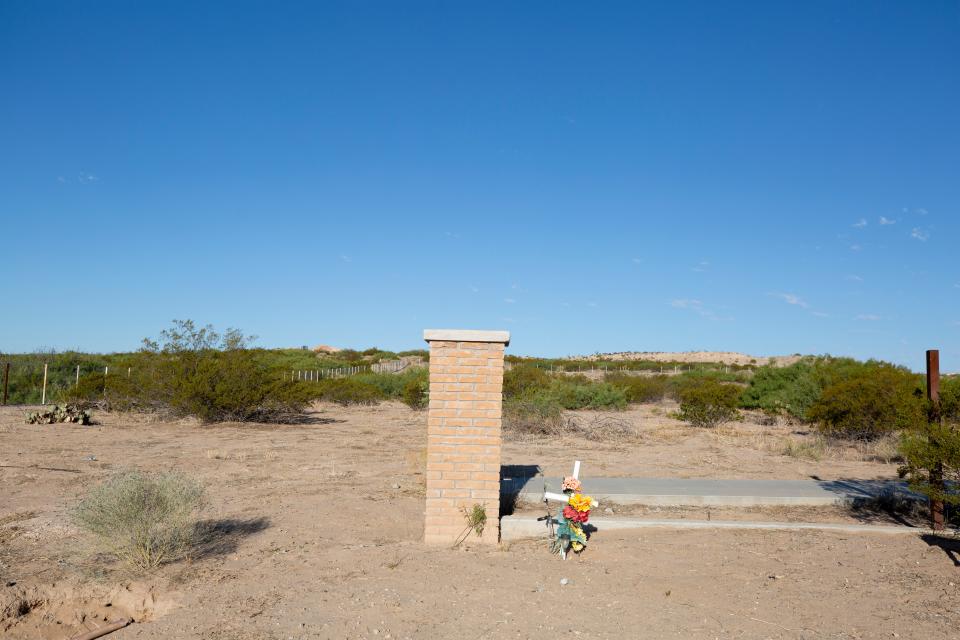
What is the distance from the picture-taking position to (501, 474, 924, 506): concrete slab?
8.40 meters

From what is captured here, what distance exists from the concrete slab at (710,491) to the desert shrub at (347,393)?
20.1 meters

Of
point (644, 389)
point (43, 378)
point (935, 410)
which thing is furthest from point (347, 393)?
point (935, 410)

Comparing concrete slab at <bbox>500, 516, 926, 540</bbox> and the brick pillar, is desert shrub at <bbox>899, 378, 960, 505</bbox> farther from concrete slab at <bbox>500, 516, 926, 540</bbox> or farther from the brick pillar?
the brick pillar

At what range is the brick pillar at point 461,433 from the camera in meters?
6.71

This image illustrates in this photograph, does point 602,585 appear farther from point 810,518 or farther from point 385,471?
point 385,471

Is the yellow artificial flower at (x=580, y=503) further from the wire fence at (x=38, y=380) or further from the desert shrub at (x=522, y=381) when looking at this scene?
the wire fence at (x=38, y=380)

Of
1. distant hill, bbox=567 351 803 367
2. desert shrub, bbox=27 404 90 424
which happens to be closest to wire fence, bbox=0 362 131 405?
desert shrub, bbox=27 404 90 424

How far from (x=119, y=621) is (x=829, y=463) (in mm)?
12749

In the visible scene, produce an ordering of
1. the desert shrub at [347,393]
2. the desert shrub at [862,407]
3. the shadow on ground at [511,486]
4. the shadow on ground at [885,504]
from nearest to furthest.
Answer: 1. the shadow on ground at [885,504]
2. the shadow on ground at [511,486]
3. the desert shrub at [862,407]
4. the desert shrub at [347,393]

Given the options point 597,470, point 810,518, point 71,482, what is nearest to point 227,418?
point 71,482

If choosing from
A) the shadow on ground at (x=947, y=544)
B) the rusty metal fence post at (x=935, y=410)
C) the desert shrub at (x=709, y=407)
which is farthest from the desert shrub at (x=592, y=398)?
the shadow on ground at (x=947, y=544)

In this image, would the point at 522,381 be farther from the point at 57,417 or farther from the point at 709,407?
the point at 57,417

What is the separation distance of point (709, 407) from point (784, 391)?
382 cm

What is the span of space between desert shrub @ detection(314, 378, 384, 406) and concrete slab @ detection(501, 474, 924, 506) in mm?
20061
